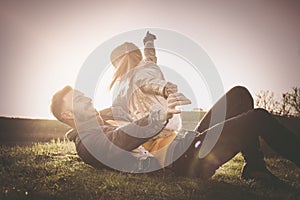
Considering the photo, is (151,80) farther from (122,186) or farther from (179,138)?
(122,186)

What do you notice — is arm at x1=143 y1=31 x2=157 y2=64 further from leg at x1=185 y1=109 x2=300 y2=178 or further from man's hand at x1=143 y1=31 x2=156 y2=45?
leg at x1=185 y1=109 x2=300 y2=178

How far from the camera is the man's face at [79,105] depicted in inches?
160

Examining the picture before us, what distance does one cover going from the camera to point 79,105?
13.5 feet

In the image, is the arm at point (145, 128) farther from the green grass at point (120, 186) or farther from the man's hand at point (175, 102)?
the green grass at point (120, 186)

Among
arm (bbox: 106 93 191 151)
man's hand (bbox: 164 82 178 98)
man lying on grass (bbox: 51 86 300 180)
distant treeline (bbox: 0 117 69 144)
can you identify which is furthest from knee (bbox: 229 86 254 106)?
distant treeline (bbox: 0 117 69 144)

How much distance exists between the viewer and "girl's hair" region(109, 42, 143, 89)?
4902 mm

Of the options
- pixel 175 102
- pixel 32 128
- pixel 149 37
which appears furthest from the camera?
pixel 32 128

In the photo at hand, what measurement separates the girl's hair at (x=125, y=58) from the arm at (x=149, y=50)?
22 centimetres

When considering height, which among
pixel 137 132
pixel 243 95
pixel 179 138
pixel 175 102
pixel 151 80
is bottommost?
pixel 179 138

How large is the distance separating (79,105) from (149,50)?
4.72ft

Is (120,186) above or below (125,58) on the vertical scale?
below

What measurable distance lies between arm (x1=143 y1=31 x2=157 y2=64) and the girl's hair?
22 centimetres

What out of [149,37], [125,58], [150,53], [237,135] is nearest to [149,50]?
[150,53]

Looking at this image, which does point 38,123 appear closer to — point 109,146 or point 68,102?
point 68,102
